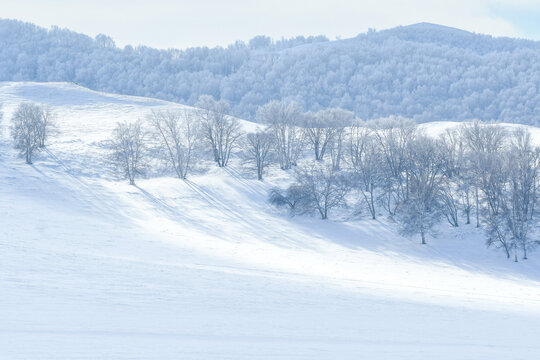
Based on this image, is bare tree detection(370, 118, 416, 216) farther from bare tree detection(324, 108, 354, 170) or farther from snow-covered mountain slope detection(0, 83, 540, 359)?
bare tree detection(324, 108, 354, 170)

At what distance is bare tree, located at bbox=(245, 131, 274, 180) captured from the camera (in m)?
53.5

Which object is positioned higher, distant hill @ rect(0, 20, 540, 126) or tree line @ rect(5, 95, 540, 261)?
distant hill @ rect(0, 20, 540, 126)

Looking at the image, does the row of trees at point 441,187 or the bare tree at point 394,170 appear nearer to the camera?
the row of trees at point 441,187

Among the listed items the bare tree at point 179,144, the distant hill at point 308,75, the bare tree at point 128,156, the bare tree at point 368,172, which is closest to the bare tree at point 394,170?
the bare tree at point 368,172

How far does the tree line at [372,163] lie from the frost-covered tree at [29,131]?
0.12 m

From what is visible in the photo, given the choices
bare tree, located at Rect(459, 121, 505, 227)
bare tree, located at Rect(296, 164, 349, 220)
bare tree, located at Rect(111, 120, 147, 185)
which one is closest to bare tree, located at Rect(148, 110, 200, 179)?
bare tree, located at Rect(111, 120, 147, 185)

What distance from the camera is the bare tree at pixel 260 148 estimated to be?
5350 cm

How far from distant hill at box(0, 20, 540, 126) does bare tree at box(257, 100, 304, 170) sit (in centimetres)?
5818

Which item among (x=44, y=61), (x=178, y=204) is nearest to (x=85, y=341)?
(x=178, y=204)

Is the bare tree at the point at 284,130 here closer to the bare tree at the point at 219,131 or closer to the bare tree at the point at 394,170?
the bare tree at the point at 219,131

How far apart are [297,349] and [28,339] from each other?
5837 millimetres

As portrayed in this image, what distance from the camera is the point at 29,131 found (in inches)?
2140

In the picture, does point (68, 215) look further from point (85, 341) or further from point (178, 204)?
point (85, 341)

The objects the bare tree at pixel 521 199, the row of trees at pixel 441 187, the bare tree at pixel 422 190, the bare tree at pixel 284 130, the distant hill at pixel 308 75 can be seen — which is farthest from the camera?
the distant hill at pixel 308 75
